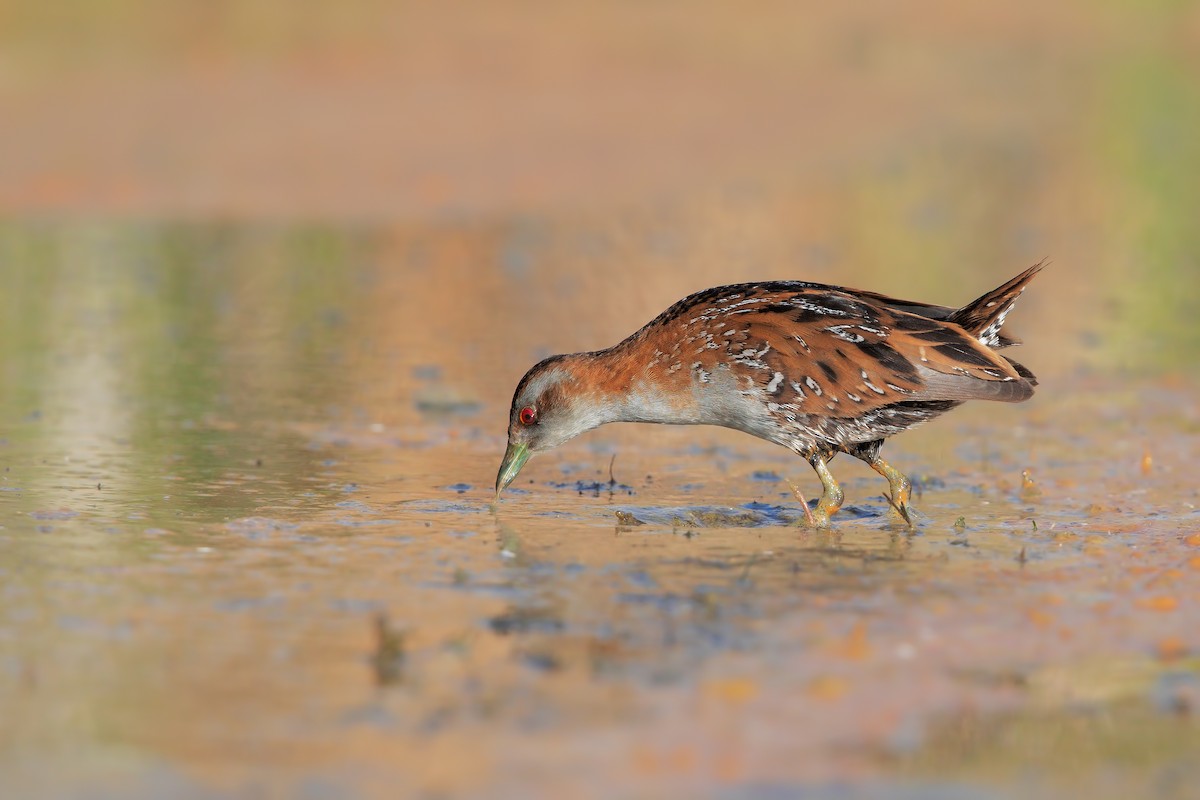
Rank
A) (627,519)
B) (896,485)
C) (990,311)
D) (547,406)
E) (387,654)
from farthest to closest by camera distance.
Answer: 1. (547,406)
2. (990,311)
3. (896,485)
4. (627,519)
5. (387,654)

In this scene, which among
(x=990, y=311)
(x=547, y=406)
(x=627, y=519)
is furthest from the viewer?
(x=547, y=406)

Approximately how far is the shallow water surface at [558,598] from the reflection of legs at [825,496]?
17cm

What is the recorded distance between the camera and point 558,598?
6.59 meters

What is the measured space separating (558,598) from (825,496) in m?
2.16

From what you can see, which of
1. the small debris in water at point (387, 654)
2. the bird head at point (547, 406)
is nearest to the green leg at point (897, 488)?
the bird head at point (547, 406)

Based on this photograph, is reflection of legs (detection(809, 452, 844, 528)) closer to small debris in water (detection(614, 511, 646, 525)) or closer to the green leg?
the green leg

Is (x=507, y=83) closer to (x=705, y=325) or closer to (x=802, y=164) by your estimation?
(x=802, y=164)

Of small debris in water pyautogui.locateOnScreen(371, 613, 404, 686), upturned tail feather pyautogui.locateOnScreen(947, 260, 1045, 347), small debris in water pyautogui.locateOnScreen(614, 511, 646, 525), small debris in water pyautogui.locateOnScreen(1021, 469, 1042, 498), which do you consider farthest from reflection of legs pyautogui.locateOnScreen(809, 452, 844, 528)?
small debris in water pyautogui.locateOnScreen(371, 613, 404, 686)

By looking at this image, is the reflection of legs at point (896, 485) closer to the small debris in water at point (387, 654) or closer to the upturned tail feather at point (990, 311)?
the upturned tail feather at point (990, 311)

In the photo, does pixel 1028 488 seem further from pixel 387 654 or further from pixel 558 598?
pixel 387 654

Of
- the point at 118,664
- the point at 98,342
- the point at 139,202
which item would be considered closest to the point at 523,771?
the point at 118,664

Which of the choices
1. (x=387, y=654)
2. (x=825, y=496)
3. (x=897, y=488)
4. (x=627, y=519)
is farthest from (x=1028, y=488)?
(x=387, y=654)

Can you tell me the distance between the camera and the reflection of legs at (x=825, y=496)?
821 cm

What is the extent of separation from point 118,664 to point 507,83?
22395 mm
